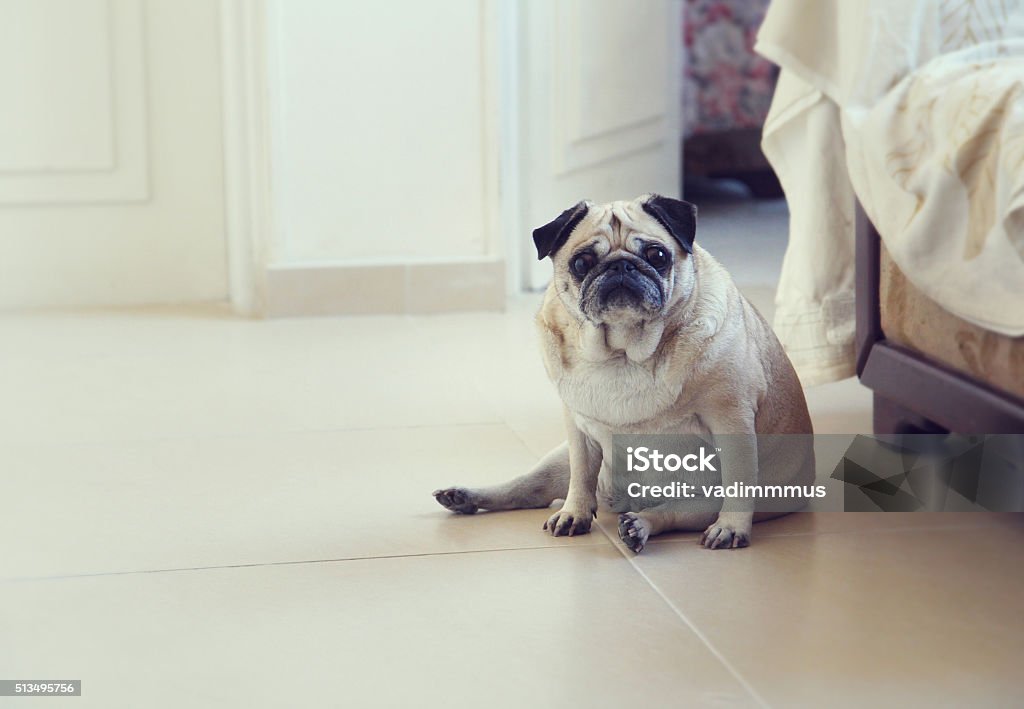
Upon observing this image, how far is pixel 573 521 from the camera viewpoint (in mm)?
1442

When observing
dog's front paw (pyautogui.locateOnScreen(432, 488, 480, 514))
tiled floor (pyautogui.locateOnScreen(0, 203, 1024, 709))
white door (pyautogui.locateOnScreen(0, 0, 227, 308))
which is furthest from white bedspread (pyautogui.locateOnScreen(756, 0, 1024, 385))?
white door (pyautogui.locateOnScreen(0, 0, 227, 308))

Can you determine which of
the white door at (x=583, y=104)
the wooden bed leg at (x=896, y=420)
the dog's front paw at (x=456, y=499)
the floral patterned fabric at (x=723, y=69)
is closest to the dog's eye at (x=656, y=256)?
the dog's front paw at (x=456, y=499)

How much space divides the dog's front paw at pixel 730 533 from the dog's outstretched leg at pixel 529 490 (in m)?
0.22

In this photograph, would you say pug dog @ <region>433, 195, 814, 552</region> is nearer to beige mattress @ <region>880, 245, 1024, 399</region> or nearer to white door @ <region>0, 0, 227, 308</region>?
beige mattress @ <region>880, 245, 1024, 399</region>

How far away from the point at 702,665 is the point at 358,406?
1084 millimetres

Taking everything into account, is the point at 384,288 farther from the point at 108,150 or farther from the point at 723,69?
the point at 723,69

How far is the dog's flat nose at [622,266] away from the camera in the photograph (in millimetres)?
1304

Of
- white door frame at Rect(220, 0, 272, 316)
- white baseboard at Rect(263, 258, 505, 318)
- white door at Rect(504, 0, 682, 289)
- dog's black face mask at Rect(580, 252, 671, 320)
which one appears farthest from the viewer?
white door at Rect(504, 0, 682, 289)

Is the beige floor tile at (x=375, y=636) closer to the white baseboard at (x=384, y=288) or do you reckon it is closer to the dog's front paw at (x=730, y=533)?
the dog's front paw at (x=730, y=533)

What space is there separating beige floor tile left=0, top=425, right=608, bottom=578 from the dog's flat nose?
0.32 metres

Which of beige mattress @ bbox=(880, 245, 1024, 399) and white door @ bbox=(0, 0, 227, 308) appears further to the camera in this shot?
white door @ bbox=(0, 0, 227, 308)

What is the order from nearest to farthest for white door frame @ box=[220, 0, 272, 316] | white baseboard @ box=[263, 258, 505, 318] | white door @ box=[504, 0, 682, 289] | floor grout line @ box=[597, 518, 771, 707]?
floor grout line @ box=[597, 518, 771, 707], white door frame @ box=[220, 0, 272, 316], white baseboard @ box=[263, 258, 505, 318], white door @ box=[504, 0, 682, 289]

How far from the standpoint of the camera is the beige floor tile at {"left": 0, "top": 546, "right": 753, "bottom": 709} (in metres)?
1.07

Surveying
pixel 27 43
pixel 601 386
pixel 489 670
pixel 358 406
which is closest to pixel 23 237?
pixel 27 43
